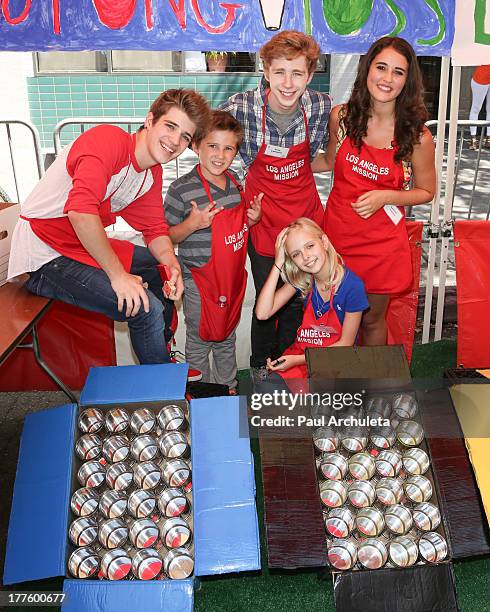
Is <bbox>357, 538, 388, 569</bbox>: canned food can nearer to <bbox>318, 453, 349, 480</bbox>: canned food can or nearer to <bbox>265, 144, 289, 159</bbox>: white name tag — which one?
<bbox>318, 453, 349, 480</bbox>: canned food can

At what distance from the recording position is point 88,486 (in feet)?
6.57

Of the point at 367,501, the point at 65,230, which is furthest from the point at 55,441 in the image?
the point at 367,501

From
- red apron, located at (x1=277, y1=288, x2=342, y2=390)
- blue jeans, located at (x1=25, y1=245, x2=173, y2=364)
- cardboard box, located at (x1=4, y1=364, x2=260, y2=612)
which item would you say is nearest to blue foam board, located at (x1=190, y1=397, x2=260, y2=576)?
cardboard box, located at (x1=4, y1=364, x2=260, y2=612)

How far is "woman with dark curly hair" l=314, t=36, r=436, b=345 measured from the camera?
261cm

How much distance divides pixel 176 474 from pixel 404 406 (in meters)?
0.77

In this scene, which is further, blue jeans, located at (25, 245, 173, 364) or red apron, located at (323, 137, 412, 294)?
red apron, located at (323, 137, 412, 294)

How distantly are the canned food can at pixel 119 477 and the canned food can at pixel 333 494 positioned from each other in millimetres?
601

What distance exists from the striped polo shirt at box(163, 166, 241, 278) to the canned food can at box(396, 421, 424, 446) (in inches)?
46.7

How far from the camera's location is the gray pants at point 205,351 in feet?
9.66

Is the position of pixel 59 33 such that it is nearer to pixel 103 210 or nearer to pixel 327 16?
pixel 103 210

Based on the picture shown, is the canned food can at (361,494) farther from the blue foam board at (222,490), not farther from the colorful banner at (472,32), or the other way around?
the colorful banner at (472,32)

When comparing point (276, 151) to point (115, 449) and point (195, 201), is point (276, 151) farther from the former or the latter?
point (115, 449)

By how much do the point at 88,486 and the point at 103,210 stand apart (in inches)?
40.3

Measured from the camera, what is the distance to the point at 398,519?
1.86 m
